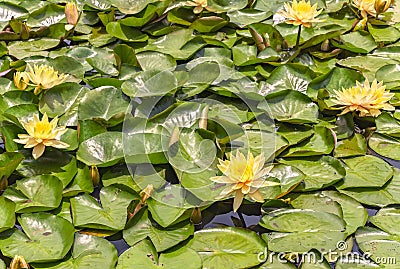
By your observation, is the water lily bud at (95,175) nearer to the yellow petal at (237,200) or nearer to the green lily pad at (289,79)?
the yellow petal at (237,200)

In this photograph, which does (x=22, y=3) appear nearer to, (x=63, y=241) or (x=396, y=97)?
(x=63, y=241)

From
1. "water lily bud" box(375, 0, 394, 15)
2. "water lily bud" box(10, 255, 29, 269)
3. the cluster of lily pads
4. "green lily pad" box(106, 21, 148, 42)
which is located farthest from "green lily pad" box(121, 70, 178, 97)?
"water lily bud" box(375, 0, 394, 15)

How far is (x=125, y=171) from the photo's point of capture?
211 cm

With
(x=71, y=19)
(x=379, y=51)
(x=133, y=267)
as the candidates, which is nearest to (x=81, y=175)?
(x=133, y=267)

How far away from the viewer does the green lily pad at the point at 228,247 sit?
1.73 metres

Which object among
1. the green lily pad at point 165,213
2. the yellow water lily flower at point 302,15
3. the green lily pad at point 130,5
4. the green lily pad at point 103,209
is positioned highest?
the yellow water lily flower at point 302,15

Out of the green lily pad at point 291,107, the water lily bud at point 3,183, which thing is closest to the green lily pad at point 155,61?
the green lily pad at point 291,107

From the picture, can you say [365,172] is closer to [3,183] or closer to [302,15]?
[302,15]

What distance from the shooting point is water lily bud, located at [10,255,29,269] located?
164cm

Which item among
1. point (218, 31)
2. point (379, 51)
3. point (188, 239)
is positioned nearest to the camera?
point (188, 239)

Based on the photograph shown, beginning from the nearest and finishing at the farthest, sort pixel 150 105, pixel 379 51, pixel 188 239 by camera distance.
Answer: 1. pixel 188 239
2. pixel 150 105
3. pixel 379 51

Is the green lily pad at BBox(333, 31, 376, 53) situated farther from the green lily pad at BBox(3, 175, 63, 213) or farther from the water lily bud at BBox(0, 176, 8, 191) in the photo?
the water lily bud at BBox(0, 176, 8, 191)

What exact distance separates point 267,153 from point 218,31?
114cm

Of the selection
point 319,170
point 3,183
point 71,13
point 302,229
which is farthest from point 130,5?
point 302,229
